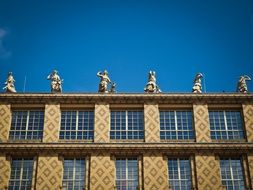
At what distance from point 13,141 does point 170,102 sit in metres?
11.2

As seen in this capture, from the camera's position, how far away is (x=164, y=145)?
1133 inches

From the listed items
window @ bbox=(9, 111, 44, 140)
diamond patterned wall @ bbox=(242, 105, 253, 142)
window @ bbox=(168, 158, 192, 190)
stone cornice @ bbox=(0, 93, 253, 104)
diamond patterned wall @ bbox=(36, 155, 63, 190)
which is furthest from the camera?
stone cornice @ bbox=(0, 93, 253, 104)

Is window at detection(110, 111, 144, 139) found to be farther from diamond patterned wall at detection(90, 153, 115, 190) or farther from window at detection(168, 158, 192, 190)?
window at detection(168, 158, 192, 190)

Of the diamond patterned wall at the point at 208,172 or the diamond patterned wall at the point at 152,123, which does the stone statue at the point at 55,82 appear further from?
the diamond patterned wall at the point at 208,172

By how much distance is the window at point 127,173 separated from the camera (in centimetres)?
2794

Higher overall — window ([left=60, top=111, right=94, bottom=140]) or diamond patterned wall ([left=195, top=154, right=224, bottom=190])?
window ([left=60, top=111, right=94, bottom=140])

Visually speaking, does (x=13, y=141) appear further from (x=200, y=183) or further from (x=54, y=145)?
(x=200, y=183)

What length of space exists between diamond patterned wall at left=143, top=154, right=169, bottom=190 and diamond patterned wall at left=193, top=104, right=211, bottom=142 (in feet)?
10.3

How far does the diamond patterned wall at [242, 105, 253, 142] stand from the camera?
98.0ft

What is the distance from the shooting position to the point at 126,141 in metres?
29.4

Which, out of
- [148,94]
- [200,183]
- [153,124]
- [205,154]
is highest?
[148,94]

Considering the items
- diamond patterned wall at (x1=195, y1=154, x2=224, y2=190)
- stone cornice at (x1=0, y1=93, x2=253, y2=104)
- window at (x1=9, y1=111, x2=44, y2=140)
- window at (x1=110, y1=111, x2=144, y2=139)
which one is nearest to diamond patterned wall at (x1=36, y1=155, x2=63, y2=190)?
window at (x1=9, y1=111, x2=44, y2=140)

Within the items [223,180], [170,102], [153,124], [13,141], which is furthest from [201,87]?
[13,141]

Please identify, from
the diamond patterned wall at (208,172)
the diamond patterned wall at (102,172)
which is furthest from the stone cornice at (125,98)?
the diamond patterned wall at (208,172)
